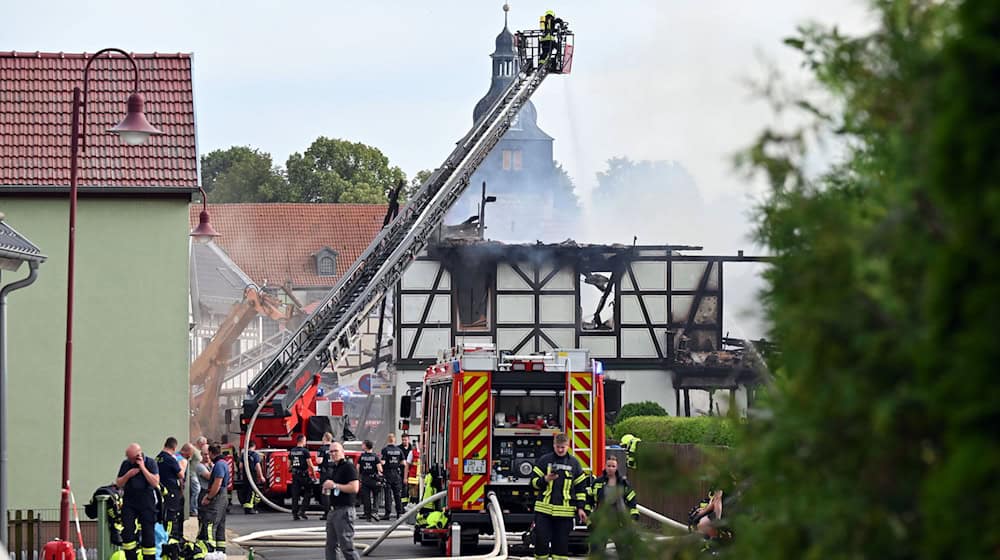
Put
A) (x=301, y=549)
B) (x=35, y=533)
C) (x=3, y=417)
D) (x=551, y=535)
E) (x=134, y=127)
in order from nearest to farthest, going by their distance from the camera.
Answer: (x=551, y=535) → (x=3, y=417) → (x=134, y=127) → (x=35, y=533) → (x=301, y=549)

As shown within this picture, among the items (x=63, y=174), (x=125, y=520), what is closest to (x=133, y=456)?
(x=125, y=520)

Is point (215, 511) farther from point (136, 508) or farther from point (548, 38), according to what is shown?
point (548, 38)

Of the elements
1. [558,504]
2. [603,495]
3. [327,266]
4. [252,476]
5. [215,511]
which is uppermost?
[327,266]

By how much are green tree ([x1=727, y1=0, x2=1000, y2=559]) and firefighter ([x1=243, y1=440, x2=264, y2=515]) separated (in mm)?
27046

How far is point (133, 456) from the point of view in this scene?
15570 millimetres

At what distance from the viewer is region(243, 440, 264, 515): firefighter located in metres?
29.8

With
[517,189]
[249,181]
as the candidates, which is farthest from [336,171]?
[517,189]

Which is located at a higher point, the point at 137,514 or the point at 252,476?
the point at 137,514

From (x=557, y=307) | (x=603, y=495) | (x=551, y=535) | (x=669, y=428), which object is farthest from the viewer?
(x=557, y=307)

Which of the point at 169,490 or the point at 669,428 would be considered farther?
the point at 669,428

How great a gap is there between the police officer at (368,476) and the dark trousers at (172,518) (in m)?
9.39

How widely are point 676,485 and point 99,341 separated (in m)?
18.5

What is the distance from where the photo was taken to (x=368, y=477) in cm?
2808

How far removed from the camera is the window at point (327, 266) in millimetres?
76750
